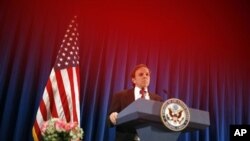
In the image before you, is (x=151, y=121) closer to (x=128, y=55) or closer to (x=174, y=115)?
(x=174, y=115)

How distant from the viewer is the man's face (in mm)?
2664

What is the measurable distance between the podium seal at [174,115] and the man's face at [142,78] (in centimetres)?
80

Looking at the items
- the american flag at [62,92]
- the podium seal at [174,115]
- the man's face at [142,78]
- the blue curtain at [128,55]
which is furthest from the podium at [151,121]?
the american flag at [62,92]

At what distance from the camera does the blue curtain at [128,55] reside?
3756 millimetres

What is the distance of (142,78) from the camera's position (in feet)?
8.77

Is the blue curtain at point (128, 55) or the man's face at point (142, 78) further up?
the blue curtain at point (128, 55)

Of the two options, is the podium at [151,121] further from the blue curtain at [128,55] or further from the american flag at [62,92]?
the american flag at [62,92]

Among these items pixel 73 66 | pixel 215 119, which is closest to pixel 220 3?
pixel 215 119

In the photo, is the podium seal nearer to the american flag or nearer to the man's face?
the man's face

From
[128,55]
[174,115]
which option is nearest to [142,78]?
[174,115]

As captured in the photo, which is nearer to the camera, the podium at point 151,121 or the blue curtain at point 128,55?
the podium at point 151,121

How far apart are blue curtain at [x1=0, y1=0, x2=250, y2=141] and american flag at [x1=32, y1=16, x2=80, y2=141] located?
269 mm

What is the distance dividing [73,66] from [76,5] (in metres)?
0.92

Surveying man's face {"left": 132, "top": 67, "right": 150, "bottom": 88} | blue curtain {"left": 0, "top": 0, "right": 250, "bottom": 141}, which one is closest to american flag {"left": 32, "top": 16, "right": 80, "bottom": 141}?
blue curtain {"left": 0, "top": 0, "right": 250, "bottom": 141}
